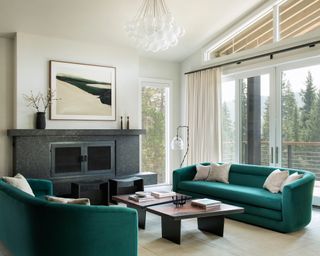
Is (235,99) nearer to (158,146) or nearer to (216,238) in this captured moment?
(158,146)

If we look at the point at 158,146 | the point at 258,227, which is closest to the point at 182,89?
the point at 158,146

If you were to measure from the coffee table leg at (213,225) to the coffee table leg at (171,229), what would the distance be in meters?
0.54

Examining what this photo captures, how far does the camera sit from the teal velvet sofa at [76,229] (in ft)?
8.47

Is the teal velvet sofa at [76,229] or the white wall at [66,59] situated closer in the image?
the teal velvet sofa at [76,229]

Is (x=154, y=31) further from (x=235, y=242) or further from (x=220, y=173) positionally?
(x=235, y=242)

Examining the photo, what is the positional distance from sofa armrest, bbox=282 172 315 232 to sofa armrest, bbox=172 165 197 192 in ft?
6.70

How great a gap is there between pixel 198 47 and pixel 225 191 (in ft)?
11.1

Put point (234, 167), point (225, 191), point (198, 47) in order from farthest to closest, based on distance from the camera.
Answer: point (198, 47) → point (234, 167) → point (225, 191)

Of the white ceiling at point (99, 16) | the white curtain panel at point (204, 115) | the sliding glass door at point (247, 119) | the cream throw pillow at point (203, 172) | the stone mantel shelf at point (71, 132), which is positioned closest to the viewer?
the white ceiling at point (99, 16)

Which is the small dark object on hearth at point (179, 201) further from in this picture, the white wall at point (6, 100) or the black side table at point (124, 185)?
the white wall at point (6, 100)

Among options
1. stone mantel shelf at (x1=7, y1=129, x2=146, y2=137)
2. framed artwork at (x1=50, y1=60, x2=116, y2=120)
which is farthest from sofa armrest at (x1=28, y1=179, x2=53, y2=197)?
framed artwork at (x1=50, y1=60, x2=116, y2=120)

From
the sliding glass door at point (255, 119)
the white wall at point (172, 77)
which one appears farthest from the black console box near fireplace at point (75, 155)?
the sliding glass door at point (255, 119)

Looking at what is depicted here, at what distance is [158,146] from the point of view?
7449 mm

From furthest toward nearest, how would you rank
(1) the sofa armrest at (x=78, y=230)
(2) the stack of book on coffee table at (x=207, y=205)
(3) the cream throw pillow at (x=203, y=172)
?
(3) the cream throw pillow at (x=203, y=172) → (2) the stack of book on coffee table at (x=207, y=205) → (1) the sofa armrest at (x=78, y=230)
